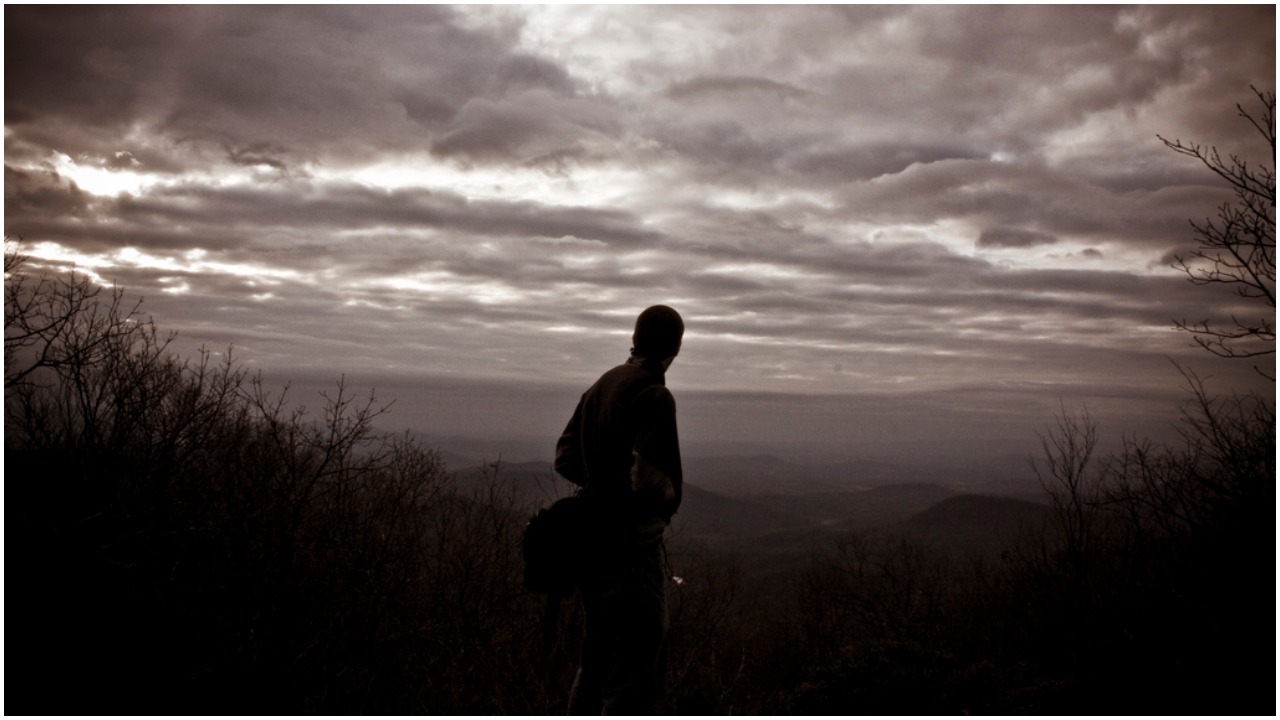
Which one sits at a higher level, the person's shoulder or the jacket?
the person's shoulder

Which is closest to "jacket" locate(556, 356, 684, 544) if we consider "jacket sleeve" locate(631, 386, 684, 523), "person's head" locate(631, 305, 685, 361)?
"jacket sleeve" locate(631, 386, 684, 523)

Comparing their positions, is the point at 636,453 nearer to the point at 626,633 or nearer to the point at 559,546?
the point at 559,546

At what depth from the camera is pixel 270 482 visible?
14.8m

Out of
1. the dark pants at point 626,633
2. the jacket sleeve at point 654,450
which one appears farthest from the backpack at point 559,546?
the jacket sleeve at point 654,450

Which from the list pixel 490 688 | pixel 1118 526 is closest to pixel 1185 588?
pixel 1118 526

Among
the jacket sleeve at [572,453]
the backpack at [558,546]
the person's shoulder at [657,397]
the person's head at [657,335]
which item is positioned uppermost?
the person's head at [657,335]

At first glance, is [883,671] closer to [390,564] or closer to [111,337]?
[390,564]

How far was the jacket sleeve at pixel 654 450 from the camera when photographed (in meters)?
3.02


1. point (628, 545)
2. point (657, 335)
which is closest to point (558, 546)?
point (628, 545)

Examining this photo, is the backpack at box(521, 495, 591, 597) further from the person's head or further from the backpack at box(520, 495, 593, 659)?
the person's head

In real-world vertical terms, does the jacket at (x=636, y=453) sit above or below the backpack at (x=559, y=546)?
above

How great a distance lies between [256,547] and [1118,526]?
24.3 meters

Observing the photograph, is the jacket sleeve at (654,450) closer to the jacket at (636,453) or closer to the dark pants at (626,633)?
the jacket at (636,453)

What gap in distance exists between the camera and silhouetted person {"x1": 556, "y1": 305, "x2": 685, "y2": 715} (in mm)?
3029
